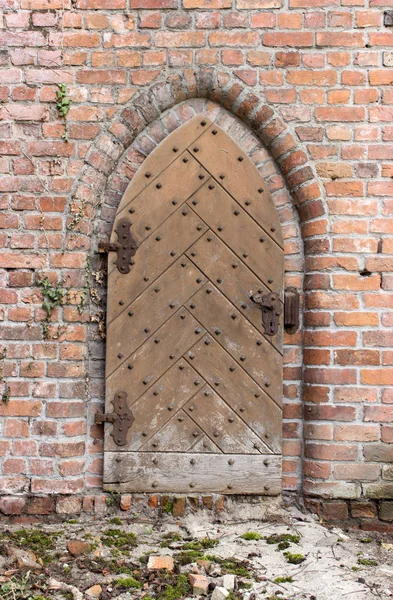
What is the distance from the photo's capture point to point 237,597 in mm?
2422

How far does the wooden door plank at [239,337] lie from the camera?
3250mm

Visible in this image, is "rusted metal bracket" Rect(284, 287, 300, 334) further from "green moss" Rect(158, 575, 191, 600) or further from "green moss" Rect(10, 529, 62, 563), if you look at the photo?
"green moss" Rect(10, 529, 62, 563)

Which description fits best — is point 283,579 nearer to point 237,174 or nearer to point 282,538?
point 282,538

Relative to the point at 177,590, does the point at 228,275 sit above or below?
above

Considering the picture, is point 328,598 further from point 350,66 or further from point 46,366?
point 350,66

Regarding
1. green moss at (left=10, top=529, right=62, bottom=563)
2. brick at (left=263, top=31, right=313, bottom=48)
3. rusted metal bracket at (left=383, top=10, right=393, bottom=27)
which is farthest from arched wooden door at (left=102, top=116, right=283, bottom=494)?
rusted metal bracket at (left=383, top=10, right=393, bottom=27)

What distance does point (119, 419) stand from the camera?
3.21 meters

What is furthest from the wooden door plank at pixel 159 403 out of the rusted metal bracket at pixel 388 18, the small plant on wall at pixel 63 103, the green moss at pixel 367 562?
the rusted metal bracket at pixel 388 18

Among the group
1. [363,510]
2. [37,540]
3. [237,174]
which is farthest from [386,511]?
[237,174]

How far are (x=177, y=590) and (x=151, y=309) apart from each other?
1401 mm

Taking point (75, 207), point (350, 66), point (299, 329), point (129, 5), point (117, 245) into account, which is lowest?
point (299, 329)

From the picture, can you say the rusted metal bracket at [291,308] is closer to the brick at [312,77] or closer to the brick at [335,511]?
the brick at [335,511]

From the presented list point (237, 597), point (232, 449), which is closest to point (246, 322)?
point (232, 449)

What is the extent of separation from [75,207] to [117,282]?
460 mm
